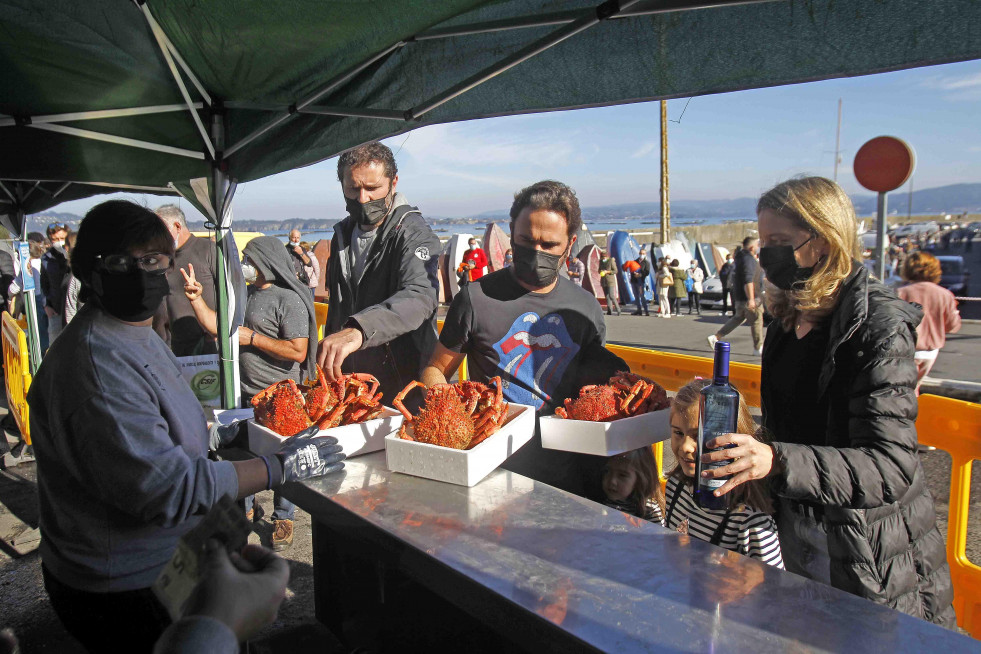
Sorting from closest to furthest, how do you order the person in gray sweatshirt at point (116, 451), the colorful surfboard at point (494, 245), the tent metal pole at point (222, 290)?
the person in gray sweatshirt at point (116, 451) < the tent metal pole at point (222, 290) < the colorful surfboard at point (494, 245)

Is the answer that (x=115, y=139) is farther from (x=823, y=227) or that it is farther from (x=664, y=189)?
(x=664, y=189)

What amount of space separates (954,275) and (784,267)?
1671cm

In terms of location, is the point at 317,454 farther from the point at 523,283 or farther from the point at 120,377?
the point at 523,283

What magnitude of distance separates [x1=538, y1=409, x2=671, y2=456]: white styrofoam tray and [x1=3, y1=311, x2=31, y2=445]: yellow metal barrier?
6385mm

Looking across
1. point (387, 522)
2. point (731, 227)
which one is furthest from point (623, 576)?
point (731, 227)

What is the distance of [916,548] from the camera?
6.02 ft

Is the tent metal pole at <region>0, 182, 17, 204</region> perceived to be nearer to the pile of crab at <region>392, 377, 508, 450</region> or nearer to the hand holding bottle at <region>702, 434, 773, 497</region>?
the pile of crab at <region>392, 377, 508, 450</region>

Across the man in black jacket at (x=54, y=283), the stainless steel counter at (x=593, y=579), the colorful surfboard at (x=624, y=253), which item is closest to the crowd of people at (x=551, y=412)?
the stainless steel counter at (x=593, y=579)

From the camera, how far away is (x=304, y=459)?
80.5 inches

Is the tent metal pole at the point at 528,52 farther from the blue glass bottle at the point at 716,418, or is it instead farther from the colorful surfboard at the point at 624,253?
the colorful surfboard at the point at 624,253

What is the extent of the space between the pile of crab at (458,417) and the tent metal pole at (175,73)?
1.92 metres

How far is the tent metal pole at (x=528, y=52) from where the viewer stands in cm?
185

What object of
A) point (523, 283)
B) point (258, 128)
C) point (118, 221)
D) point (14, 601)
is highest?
point (258, 128)

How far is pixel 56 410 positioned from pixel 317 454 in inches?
30.3
